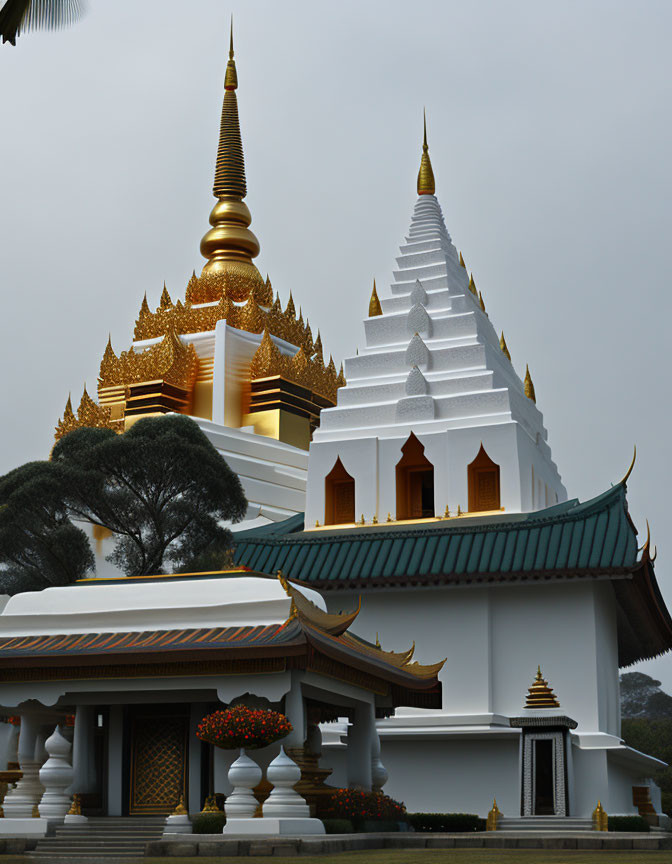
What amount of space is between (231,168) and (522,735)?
128ft

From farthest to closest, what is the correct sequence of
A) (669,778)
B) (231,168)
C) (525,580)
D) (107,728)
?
(231,168)
(669,778)
(525,580)
(107,728)

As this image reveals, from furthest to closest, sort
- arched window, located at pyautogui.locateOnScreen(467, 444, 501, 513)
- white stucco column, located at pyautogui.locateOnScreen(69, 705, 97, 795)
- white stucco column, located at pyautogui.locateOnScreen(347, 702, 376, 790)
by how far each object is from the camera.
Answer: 1. arched window, located at pyautogui.locateOnScreen(467, 444, 501, 513)
2. white stucco column, located at pyautogui.locateOnScreen(347, 702, 376, 790)
3. white stucco column, located at pyautogui.locateOnScreen(69, 705, 97, 795)

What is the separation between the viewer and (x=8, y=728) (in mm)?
29078

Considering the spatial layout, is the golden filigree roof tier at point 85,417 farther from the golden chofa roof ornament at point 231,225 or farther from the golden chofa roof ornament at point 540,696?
the golden chofa roof ornament at point 540,696

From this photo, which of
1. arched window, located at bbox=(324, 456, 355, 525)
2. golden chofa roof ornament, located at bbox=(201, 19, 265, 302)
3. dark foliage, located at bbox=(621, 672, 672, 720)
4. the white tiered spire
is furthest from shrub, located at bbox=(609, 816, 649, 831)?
dark foliage, located at bbox=(621, 672, 672, 720)

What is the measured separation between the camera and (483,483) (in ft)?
97.8

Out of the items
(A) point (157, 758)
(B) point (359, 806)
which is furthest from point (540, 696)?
(A) point (157, 758)

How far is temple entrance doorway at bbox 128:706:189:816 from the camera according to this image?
62.7ft

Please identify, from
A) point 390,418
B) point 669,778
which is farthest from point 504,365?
point 669,778

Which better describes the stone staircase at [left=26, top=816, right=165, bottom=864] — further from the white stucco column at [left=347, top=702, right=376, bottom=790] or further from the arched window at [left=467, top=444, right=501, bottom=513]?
the arched window at [left=467, top=444, right=501, bottom=513]

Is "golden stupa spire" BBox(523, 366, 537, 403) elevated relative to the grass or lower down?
elevated

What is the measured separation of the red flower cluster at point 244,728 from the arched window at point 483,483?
13.0m

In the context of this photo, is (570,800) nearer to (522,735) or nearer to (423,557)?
(522,735)

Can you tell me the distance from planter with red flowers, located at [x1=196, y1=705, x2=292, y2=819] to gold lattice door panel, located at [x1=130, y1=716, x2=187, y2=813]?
2.13 m
